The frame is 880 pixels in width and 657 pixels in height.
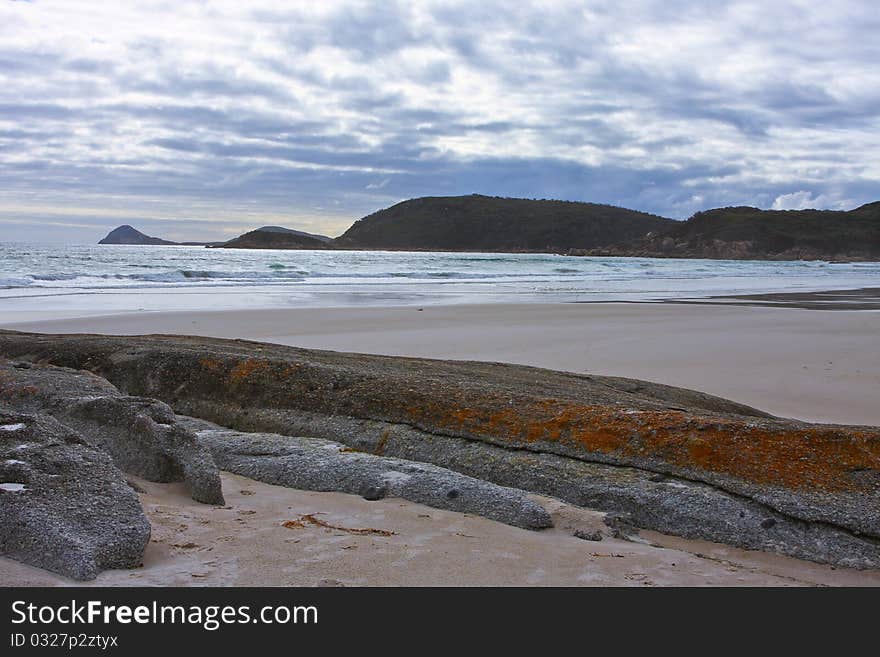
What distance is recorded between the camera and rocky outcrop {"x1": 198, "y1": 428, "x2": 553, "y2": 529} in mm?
3002

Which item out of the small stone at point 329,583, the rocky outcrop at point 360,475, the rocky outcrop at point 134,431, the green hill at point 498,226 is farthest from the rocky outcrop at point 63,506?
the green hill at point 498,226

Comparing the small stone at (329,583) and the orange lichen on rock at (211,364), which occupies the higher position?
the orange lichen on rock at (211,364)

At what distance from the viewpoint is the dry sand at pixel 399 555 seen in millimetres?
2254

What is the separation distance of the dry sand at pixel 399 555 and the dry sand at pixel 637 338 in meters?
4.45

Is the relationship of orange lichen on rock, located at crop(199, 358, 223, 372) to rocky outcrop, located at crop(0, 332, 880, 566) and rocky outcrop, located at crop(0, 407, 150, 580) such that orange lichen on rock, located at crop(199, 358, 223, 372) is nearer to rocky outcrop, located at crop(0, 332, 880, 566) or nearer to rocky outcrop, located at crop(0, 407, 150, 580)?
rocky outcrop, located at crop(0, 332, 880, 566)

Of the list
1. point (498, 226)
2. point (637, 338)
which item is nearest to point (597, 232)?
point (498, 226)

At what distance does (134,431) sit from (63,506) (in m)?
0.89

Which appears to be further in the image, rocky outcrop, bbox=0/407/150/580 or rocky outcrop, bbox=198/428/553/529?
rocky outcrop, bbox=198/428/553/529

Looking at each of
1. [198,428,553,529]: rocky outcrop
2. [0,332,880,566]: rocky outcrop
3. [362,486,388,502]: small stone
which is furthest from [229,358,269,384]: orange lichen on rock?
[362,486,388,502]: small stone

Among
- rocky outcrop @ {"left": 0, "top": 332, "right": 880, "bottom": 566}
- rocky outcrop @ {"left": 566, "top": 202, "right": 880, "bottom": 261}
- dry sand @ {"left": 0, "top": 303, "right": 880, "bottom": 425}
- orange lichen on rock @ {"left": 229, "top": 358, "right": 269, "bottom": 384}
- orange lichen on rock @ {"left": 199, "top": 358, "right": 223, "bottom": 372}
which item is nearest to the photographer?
rocky outcrop @ {"left": 0, "top": 332, "right": 880, "bottom": 566}

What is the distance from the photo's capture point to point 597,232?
140375 millimetres

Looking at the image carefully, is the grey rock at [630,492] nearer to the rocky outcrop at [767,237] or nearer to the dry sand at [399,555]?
the dry sand at [399,555]

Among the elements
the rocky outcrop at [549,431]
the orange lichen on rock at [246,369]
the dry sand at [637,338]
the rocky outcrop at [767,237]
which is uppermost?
the rocky outcrop at [767,237]

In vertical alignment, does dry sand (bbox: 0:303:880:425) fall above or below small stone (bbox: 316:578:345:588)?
below
